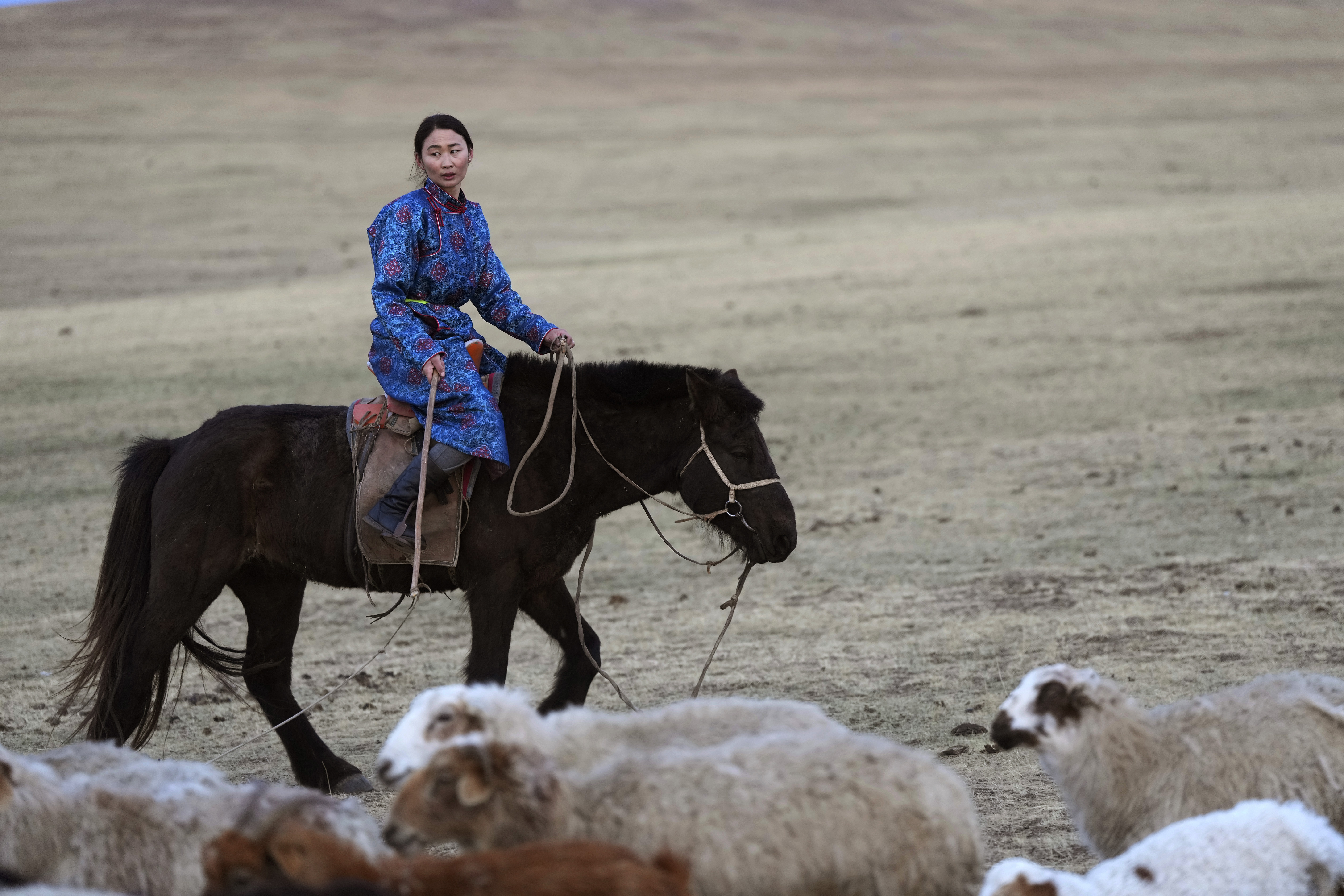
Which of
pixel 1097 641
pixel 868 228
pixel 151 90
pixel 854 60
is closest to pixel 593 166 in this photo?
pixel 868 228

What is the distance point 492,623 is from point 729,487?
1.13m

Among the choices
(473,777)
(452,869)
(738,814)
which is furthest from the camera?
(738,814)

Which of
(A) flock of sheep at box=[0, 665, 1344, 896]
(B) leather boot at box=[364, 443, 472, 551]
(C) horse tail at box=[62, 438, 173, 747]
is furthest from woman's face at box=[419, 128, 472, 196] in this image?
(A) flock of sheep at box=[0, 665, 1344, 896]

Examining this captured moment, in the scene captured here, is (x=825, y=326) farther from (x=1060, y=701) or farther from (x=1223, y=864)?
(x=1223, y=864)

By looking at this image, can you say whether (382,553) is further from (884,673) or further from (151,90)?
(151,90)

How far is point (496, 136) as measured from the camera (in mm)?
42000

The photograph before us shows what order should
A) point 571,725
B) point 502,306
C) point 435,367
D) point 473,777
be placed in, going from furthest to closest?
point 502,306 → point 435,367 → point 571,725 → point 473,777

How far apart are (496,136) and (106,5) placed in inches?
1252

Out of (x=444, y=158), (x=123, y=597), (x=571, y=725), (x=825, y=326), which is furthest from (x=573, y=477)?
(x=825, y=326)

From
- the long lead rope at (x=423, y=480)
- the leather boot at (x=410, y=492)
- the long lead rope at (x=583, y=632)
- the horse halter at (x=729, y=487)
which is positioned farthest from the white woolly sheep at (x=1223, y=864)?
the leather boot at (x=410, y=492)

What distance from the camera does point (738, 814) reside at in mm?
3840

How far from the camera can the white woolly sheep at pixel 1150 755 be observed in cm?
454

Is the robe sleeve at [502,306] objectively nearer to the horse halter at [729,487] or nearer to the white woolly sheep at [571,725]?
the horse halter at [729,487]

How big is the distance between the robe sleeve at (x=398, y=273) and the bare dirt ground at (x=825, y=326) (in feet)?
6.29
